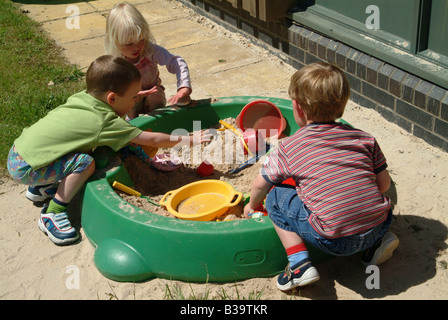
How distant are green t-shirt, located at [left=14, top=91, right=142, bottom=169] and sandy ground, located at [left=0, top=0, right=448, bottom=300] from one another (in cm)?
43

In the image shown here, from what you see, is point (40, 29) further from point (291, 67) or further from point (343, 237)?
point (343, 237)

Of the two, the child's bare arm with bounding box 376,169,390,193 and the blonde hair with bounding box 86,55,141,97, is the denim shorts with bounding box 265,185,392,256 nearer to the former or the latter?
the child's bare arm with bounding box 376,169,390,193

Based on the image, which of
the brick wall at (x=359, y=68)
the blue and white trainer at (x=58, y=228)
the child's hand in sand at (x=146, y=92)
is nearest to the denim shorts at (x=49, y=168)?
the blue and white trainer at (x=58, y=228)

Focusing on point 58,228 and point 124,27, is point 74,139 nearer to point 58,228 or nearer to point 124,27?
point 58,228

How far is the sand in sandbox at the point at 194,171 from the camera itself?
296 cm

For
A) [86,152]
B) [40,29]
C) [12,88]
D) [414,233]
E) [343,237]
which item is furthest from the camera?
[40,29]

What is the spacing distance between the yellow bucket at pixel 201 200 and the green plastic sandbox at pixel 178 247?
0.77 ft

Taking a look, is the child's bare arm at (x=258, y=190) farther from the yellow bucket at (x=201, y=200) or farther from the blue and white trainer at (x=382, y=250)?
the blue and white trainer at (x=382, y=250)

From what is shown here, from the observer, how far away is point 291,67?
446 cm

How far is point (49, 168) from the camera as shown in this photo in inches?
106

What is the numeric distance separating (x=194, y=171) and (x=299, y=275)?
1203 millimetres

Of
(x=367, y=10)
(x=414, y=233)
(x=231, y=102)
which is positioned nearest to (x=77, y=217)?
(x=231, y=102)

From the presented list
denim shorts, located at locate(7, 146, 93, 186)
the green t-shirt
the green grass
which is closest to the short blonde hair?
the green t-shirt

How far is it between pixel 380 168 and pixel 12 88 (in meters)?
3.21
